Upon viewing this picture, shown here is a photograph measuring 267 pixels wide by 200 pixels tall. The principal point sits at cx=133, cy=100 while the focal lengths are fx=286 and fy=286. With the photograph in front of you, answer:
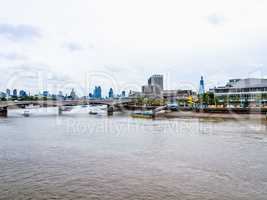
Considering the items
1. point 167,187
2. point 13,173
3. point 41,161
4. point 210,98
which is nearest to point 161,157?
point 167,187

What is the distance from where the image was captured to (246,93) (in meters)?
82.6

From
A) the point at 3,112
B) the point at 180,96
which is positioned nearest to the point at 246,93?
the point at 180,96

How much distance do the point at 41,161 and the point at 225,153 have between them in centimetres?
1105

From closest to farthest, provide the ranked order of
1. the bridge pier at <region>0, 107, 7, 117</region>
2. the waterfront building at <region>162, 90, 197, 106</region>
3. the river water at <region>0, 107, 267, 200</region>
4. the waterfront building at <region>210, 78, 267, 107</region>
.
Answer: the river water at <region>0, 107, 267, 200</region> → the bridge pier at <region>0, 107, 7, 117</region> → the waterfront building at <region>210, 78, 267, 107</region> → the waterfront building at <region>162, 90, 197, 106</region>

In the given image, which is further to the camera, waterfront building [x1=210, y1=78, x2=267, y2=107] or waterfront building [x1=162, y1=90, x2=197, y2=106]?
waterfront building [x1=162, y1=90, x2=197, y2=106]

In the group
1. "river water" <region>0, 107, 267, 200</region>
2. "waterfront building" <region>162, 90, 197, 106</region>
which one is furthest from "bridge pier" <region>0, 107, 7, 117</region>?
"waterfront building" <region>162, 90, 197, 106</region>

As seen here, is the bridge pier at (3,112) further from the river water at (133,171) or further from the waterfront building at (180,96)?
the waterfront building at (180,96)

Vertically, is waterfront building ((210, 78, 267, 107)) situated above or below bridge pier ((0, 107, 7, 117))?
above

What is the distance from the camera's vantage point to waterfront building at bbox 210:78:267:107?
77.0 m

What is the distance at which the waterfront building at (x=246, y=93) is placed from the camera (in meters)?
77.0

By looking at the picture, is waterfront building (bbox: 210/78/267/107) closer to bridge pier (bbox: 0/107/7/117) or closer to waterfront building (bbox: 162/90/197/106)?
waterfront building (bbox: 162/90/197/106)

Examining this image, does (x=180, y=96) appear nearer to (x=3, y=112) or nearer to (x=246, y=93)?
(x=246, y=93)

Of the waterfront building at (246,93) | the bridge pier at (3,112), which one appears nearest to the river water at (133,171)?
the bridge pier at (3,112)

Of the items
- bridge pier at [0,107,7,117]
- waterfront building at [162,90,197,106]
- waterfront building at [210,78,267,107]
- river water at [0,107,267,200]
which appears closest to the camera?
river water at [0,107,267,200]
